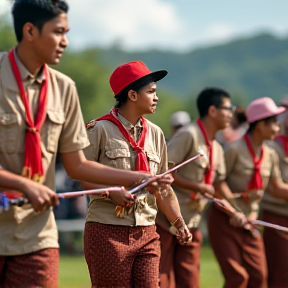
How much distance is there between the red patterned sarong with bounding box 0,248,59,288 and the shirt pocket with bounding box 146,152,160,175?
1.76 m

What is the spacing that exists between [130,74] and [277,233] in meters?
3.91

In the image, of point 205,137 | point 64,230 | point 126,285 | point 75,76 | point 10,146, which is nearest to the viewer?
point 10,146

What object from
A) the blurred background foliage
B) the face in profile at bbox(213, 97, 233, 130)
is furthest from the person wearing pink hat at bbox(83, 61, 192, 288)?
the blurred background foliage

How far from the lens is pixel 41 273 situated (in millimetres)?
5152

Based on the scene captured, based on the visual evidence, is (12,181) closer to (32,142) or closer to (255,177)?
(32,142)

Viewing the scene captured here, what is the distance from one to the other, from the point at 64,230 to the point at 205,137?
39.1 ft

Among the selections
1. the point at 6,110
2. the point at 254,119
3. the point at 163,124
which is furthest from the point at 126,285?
the point at 163,124

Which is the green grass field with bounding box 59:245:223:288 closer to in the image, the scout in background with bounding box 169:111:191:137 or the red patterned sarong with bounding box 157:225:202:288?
the scout in background with bounding box 169:111:191:137

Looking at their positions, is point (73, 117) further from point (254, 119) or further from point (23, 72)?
point (254, 119)

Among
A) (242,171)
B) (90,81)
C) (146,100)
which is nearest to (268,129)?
(242,171)

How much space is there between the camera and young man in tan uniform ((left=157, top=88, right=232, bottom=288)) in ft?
29.2

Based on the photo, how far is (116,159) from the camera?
673 centimetres

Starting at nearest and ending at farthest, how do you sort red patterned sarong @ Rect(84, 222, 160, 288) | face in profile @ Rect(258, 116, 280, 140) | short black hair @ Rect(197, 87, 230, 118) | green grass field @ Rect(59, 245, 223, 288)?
red patterned sarong @ Rect(84, 222, 160, 288), short black hair @ Rect(197, 87, 230, 118), face in profile @ Rect(258, 116, 280, 140), green grass field @ Rect(59, 245, 223, 288)

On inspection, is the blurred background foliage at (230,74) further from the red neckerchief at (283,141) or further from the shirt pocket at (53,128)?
the shirt pocket at (53,128)
